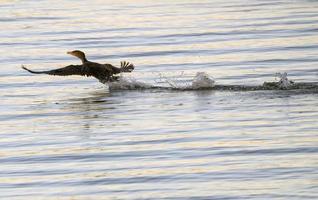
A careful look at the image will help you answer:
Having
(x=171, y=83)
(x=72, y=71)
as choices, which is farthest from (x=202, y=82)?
(x=72, y=71)

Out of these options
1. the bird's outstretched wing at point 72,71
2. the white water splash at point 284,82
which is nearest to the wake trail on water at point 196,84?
the white water splash at point 284,82

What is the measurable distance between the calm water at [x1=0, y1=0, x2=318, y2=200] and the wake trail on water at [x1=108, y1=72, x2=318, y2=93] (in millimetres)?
197

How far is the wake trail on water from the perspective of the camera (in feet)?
52.6

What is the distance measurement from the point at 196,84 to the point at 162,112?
175 centimetres

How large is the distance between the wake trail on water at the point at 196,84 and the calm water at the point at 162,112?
0.20 metres

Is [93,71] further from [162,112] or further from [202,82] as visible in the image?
[162,112]

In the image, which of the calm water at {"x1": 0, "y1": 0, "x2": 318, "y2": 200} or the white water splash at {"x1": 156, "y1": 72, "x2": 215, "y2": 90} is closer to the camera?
the calm water at {"x1": 0, "y1": 0, "x2": 318, "y2": 200}

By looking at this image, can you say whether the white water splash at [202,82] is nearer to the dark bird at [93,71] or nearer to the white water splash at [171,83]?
the white water splash at [171,83]

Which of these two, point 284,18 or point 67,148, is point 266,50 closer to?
point 284,18

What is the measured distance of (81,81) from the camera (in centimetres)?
1825

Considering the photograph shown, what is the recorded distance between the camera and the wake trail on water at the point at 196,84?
52.6 ft

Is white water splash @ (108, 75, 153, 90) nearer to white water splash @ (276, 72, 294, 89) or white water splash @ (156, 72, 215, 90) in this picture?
white water splash @ (156, 72, 215, 90)

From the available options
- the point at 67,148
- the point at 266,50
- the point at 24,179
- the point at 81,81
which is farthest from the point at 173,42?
the point at 24,179

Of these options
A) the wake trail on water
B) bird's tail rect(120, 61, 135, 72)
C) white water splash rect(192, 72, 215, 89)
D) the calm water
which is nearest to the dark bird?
bird's tail rect(120, 61, 135, 72)
